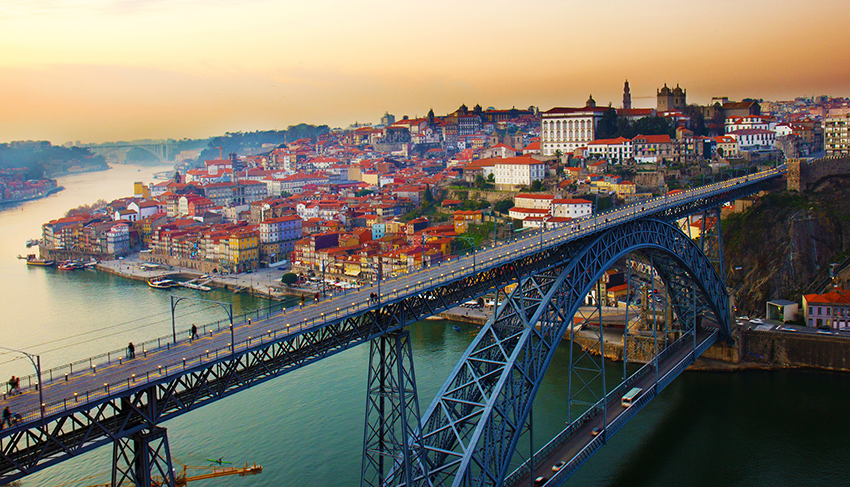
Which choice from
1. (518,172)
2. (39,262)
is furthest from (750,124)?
(39,262)

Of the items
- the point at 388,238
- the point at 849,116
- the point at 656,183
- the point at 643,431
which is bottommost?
the point at 643,431

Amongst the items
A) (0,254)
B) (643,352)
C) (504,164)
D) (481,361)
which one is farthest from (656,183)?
(0,254)

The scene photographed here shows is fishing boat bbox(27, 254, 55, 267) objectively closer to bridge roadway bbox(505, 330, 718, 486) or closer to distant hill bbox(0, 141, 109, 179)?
bridge roadway bbox(505, 330, 718, 486)

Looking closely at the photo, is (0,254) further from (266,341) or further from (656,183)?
(266,341)

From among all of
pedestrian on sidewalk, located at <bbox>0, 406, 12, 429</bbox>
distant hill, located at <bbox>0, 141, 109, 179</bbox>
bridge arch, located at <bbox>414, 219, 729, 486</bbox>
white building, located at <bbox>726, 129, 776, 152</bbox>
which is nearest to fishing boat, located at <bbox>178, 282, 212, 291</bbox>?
bridge arch, located at <bbox>414, 219, 729, 486</bbox>

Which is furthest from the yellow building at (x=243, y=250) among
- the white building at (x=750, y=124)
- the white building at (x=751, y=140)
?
the white building at (x=750, y=124)

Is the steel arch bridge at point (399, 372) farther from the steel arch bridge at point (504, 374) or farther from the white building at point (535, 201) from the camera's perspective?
the white building at point (535, 201)

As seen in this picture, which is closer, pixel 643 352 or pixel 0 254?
pixel 643 352
